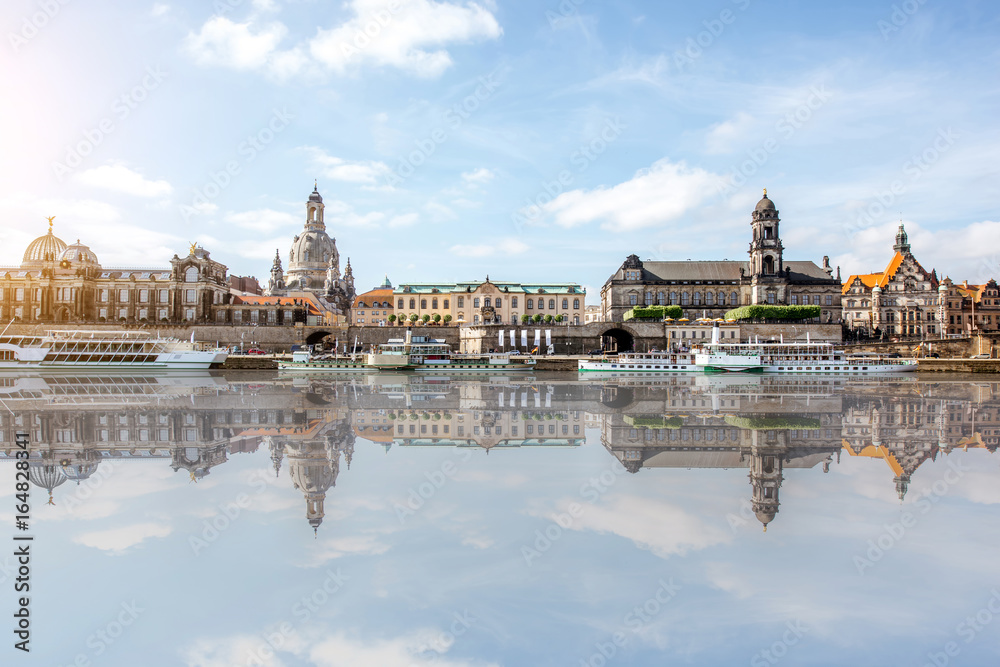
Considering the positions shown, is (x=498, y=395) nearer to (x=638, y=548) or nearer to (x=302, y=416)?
(x=302, y=416)

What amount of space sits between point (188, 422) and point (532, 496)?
13.5m

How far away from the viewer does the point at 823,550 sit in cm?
814

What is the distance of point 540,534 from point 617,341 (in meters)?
69.3

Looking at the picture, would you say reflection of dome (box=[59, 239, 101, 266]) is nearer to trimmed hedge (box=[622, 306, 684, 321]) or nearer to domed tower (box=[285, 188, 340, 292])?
domed tower (box=[285, 188, 340, 292])

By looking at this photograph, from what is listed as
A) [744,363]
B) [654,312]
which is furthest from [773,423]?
[654,312]

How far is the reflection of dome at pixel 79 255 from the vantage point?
82094mm

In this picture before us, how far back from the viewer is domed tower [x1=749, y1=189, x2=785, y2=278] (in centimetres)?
8031

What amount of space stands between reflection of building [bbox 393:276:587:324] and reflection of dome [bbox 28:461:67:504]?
67222 mm

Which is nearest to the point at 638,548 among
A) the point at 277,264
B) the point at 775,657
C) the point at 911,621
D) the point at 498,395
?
the point at 775,657
